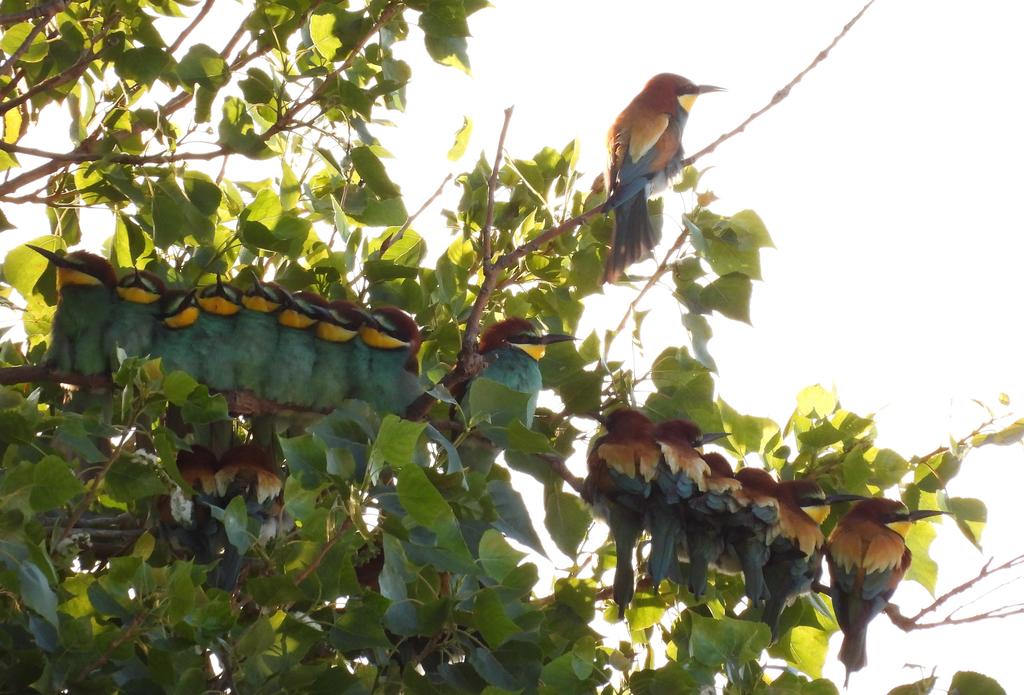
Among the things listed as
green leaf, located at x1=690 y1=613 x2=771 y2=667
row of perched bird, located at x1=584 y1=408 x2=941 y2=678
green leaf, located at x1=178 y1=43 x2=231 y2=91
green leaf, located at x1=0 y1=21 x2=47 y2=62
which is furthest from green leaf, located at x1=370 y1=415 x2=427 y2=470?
green leaf, located at x1=0 y1=21 x2=47 y2=62

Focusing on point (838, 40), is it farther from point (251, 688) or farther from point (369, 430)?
point (251, 688)

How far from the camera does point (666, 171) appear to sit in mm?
3465

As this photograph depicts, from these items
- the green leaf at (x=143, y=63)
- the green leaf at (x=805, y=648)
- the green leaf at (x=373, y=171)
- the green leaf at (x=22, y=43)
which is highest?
the green leaf at (x=22, y=43)

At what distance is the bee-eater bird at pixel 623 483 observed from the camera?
102 inches

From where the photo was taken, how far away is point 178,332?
9.21 feet

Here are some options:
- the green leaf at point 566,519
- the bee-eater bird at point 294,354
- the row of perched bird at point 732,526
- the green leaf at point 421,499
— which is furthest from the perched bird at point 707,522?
the bee-eater bird at point 294,354

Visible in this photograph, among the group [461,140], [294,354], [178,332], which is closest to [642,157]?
[461,140]

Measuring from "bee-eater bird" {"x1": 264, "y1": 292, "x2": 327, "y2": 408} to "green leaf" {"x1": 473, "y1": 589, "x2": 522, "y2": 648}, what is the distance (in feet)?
3.32

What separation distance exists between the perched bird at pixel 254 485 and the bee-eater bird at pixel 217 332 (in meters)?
0.28

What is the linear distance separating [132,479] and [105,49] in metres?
1.06

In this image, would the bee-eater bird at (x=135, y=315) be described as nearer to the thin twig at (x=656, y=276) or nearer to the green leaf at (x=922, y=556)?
the thin twig at (x=656, y=276)

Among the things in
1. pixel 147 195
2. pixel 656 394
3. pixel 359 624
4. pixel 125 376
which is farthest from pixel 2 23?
pixel 656 394


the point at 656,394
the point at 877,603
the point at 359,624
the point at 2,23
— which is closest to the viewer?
the point at 359,624

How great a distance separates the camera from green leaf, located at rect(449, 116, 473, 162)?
3215mm
